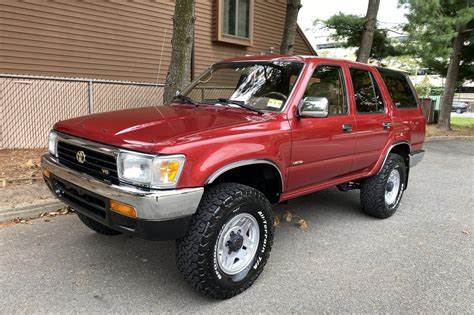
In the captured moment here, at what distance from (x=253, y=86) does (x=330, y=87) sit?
86 cm

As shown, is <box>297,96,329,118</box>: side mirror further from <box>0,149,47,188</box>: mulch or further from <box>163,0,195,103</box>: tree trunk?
<box>0,149,47,188</box>: mulch

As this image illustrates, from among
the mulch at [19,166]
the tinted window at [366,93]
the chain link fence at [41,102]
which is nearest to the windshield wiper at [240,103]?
the tinted window at [366,93]

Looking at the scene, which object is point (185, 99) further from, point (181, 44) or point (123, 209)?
point (181, 44)

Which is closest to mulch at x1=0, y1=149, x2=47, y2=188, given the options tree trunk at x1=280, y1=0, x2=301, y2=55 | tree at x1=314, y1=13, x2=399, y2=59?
tree trunk at x1=280, y1=0, x2=301, y2=55

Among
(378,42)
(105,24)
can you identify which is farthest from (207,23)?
(378,42)

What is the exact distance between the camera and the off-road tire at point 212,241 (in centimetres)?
285

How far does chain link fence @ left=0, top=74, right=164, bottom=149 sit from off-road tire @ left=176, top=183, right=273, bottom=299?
259 inches

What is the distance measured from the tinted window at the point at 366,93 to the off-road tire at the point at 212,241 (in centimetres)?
206

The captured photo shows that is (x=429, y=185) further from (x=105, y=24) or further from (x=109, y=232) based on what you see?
(x=105, y=24)

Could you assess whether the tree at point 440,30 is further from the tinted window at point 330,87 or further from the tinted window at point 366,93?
the tinted window at point 330,87

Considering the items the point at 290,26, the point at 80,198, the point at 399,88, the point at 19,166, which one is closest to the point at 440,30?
the point at 290,26

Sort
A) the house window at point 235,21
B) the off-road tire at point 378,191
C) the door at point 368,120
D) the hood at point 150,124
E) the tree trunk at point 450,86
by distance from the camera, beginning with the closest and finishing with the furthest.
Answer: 1. the hood at point 150,124
2. the door at point 368,120
3. the off-road tire at point 378,191
4. the house window at point 235,21
5. the tree trunk at point 450,86

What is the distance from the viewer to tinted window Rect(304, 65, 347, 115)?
4000 mm

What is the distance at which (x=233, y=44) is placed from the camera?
13.0 m
